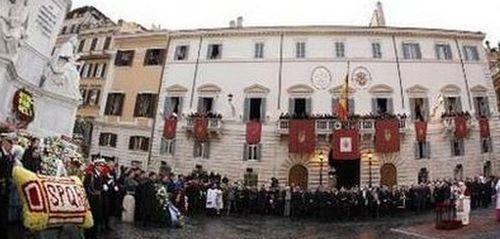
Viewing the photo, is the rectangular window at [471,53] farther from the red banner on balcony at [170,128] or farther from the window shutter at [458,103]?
the red banner on balcony at [170,128]

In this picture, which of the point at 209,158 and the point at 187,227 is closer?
the point at 187,227

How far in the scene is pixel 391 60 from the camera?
1699 inches

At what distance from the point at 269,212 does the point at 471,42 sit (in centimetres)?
2428

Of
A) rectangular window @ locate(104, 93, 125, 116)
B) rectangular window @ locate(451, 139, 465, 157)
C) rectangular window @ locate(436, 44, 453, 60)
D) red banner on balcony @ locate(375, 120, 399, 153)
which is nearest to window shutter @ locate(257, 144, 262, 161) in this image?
red banner on balcony @ locate(375, 120, 399, 153)

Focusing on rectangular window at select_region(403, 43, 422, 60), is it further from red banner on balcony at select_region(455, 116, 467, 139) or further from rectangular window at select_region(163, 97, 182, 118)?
rectangular window at select_region(163, 97, 182, 118)

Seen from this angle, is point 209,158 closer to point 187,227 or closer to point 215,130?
point 215,130

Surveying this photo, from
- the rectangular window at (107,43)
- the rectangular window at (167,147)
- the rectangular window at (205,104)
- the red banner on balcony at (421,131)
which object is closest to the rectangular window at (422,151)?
the red banner on balcony at (421,131)

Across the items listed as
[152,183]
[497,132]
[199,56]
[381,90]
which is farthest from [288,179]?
[152,183]

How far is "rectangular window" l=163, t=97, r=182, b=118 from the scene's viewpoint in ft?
147

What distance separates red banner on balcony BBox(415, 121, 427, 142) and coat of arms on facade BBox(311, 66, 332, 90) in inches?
284

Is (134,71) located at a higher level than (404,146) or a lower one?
higher

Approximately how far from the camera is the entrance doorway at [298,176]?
41250mm

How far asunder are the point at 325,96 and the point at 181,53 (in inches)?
494

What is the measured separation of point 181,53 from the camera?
4638cm
